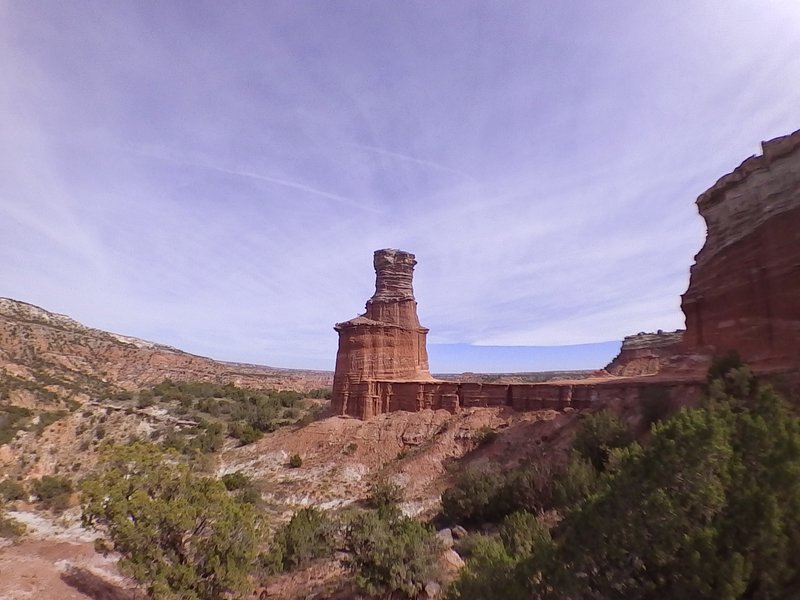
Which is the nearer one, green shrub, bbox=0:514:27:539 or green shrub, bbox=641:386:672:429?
green shrub, bbox=0:514:27:539

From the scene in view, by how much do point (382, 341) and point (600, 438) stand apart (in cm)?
2130

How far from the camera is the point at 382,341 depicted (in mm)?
35969

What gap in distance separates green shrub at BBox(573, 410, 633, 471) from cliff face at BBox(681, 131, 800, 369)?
550 centimetres

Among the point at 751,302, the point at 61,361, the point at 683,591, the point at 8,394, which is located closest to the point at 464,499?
the point at 683,591

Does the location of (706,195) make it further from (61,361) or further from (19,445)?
(61,361)

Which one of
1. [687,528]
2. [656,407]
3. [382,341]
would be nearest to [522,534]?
[687,528]

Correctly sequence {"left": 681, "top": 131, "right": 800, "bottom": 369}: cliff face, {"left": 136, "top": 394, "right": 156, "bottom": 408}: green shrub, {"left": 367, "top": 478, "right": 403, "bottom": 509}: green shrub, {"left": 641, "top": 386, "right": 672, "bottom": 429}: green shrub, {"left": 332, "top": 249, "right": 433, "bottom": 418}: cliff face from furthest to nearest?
{"left": 136, "top": 394, "right": 156, "bottom": 408}: green shrub < {"left": 332, "top": 249, "right": 433, "bottom": 418}: cliff face < {"left": 367, "top": 478, "right": 403, "bottom": 509}: green shrub < {"left": 641, "top": 386, "right": 672, "bottom": 429}: green shrub < {"left": 681, "top": 131, "right": 800, "bottom": 369}: cliff face

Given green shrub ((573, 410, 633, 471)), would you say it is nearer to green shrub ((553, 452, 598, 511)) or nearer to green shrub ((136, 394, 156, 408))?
green shrub ((553, 452, 598, 511))

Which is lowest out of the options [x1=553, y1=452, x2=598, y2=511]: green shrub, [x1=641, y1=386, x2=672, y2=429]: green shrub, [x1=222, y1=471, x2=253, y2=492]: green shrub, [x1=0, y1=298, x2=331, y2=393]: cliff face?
[x1=222, y1=471, x2=253, y2=492]: green shrub

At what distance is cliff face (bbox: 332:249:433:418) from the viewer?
34.7m

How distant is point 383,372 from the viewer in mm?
35188

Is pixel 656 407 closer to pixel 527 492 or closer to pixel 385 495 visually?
pixel 527 492

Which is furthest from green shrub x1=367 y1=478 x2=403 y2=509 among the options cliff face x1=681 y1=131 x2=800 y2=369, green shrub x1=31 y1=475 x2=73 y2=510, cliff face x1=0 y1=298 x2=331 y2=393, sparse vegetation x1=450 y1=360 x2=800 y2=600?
cliff face x1=0 y1=298 x2=331 y2=393

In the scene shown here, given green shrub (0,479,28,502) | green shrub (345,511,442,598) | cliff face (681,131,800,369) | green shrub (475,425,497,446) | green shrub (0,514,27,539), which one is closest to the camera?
green shrub (345,511,442,598)
